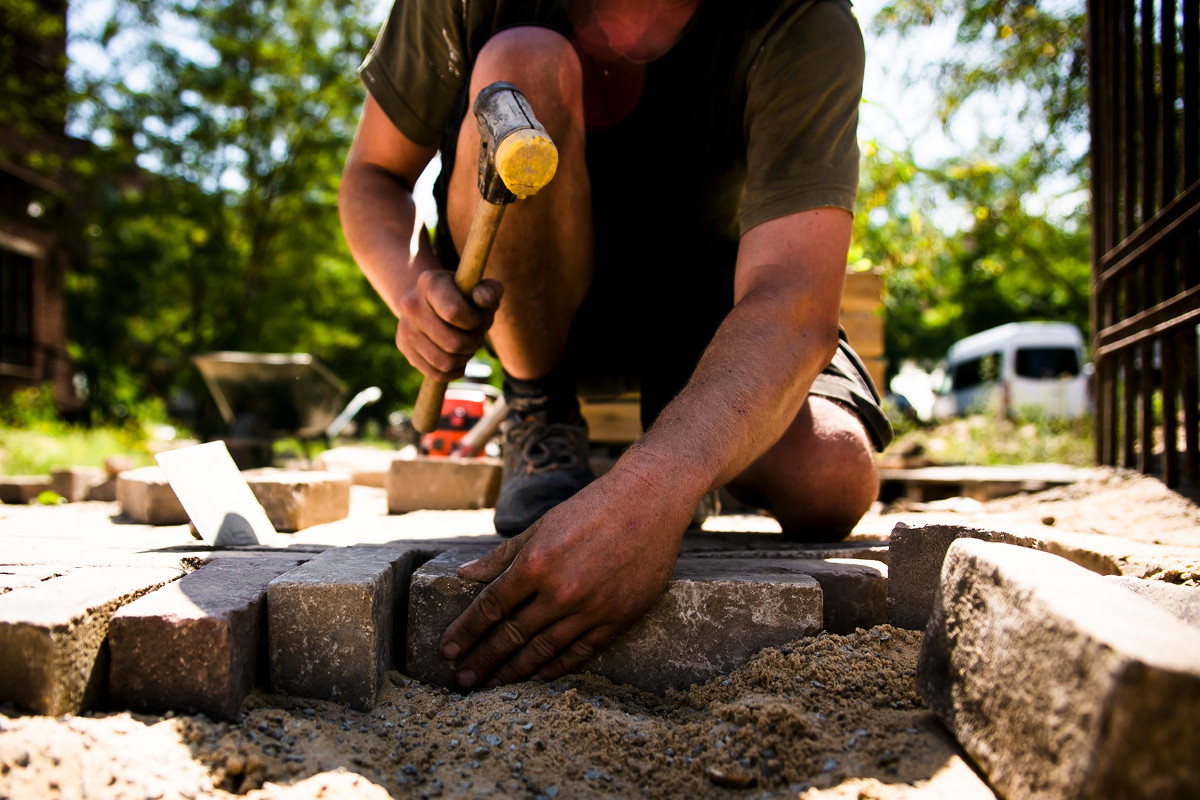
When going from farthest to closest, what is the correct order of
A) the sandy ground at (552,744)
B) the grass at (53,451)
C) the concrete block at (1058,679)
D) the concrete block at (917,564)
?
the grass at (53,451)
the concrete block at (917,564)
the sandy ground at (552,744)
the concrete block at (1058,679)

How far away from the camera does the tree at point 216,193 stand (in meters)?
11.7

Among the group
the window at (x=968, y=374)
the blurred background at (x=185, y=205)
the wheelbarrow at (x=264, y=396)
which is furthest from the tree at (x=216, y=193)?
the window at (x=968, y=374)

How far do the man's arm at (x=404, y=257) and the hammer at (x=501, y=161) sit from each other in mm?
69

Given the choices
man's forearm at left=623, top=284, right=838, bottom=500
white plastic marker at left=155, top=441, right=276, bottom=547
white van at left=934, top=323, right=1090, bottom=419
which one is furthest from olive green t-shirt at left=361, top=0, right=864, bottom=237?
white van at left=934, top=323, right=1090, bottom=419

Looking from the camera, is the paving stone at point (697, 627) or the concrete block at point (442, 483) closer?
the paving stone at point (697, 627)

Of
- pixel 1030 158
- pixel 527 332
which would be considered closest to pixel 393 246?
pixel 527 332

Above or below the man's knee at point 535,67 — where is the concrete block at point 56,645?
below

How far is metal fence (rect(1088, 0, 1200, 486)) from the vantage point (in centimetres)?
263

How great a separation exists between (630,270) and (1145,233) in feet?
7.43

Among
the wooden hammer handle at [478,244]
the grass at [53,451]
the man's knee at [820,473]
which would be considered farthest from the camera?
the grass at [53,451]

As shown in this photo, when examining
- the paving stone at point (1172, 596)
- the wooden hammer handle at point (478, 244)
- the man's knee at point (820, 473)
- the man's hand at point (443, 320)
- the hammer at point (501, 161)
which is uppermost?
the hammer at point (501, 161)

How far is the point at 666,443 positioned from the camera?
4.18ft

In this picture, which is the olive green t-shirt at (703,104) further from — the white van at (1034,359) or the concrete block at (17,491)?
the white van at (1034,359)

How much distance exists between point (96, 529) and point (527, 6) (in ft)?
6.24
